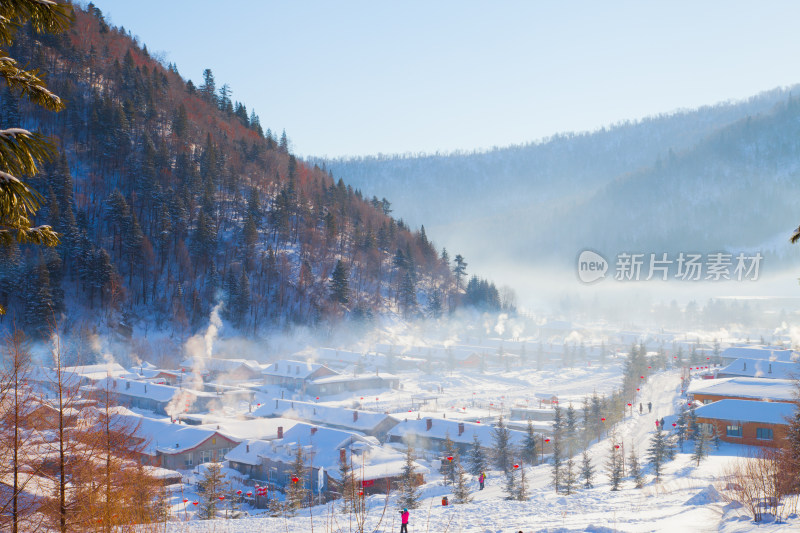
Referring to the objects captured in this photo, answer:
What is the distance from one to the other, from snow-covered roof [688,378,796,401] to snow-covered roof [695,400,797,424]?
5.21m

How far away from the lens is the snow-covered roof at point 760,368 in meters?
60.6

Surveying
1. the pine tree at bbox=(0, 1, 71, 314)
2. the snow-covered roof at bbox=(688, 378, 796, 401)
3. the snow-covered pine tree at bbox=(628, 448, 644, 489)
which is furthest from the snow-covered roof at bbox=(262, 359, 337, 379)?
the pine tree at bbox=(0, 1, 71, 314)

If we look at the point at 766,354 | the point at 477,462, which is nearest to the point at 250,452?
the point at 477,462

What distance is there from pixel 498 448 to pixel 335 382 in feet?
105

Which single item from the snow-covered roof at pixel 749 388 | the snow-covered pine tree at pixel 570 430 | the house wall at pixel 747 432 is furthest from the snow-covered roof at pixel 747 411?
the snow-covered pine tree at pixel 570 430

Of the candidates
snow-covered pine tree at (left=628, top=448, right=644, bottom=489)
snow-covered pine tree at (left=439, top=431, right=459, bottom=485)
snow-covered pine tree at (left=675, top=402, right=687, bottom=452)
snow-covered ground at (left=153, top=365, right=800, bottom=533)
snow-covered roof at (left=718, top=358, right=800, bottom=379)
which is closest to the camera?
snow-covered ground at (left=153, top=365, right=800, bottom=533)

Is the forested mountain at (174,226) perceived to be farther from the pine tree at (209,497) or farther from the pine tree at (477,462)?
the pine tree at (477,462)

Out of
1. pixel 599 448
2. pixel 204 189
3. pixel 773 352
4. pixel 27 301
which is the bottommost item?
pixel 599 448

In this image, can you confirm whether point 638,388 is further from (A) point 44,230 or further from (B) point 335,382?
(A) point 44,230

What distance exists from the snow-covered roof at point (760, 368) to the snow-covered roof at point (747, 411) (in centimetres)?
2083

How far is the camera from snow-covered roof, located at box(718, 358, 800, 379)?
60594 mm

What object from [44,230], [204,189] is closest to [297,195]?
[204,189]

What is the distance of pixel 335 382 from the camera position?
218ft

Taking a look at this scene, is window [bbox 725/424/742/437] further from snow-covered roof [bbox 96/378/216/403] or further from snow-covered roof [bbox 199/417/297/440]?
snow-covered roof [bbox 96/378/216/403]
